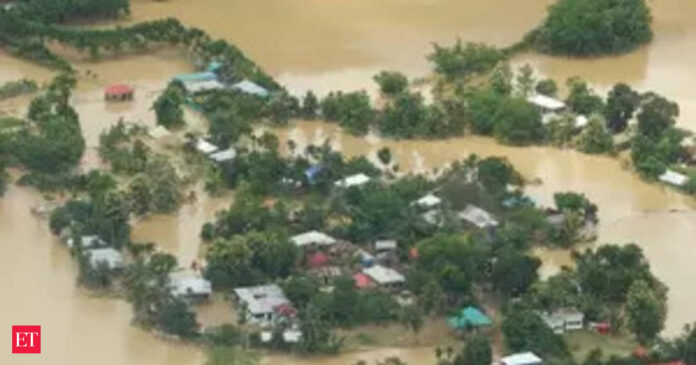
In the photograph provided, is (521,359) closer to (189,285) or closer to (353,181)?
(189,285)

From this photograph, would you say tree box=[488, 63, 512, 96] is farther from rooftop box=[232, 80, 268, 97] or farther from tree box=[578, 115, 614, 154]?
rooftop box=[232, 80, 268, 97]

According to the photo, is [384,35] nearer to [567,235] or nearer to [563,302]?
[567,235]

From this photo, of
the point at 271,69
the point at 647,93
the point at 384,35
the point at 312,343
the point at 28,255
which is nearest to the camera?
the point at 312,343

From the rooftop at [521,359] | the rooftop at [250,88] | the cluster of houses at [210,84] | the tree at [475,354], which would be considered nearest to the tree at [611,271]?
the rooftop at [521,359]

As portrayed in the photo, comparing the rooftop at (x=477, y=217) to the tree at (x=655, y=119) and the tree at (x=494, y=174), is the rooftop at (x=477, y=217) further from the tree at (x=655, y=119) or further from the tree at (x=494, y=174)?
the tree at (x=655, y=119)

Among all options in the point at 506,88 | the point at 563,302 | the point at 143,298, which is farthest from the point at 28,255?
the point at 506,88

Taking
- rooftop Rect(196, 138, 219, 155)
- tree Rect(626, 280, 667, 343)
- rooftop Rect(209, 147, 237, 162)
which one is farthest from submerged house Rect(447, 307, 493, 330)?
rooftop Rect(196, 138, 219, 155)
